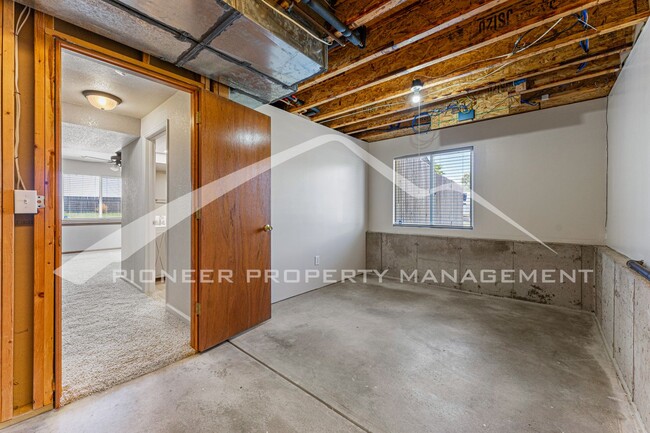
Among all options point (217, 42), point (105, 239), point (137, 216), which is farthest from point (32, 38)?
point (105, 239)

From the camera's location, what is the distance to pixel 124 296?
12.5ft

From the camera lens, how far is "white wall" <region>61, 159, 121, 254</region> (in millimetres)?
7328

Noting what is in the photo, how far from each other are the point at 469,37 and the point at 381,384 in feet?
9.76

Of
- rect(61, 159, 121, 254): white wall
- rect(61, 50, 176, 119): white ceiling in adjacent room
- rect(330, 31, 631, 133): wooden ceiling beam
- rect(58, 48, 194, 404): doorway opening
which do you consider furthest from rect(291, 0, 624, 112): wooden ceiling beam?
rect(61, 159, 121, 254): white wall

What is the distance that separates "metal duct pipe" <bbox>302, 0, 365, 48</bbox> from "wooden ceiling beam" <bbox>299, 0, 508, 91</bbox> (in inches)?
5.1

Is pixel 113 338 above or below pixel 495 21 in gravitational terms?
below

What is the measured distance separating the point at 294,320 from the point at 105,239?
796cm

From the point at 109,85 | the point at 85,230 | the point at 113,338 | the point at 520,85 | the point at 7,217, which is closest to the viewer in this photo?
the point at 7,217

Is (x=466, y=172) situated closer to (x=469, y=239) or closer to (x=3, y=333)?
(x=469, y=239)

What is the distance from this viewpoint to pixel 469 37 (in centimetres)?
234

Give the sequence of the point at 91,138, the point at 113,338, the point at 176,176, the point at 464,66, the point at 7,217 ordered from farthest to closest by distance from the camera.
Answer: the point at 91,138 < the point at 176,176 < the point at 464,66 < the point at 113,338 < the point at 7,217

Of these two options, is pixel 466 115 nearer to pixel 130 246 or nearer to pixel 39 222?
pixel 39 222

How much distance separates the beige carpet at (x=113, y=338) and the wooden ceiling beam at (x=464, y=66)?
3429 mm

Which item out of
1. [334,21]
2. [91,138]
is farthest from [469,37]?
[91,138]
